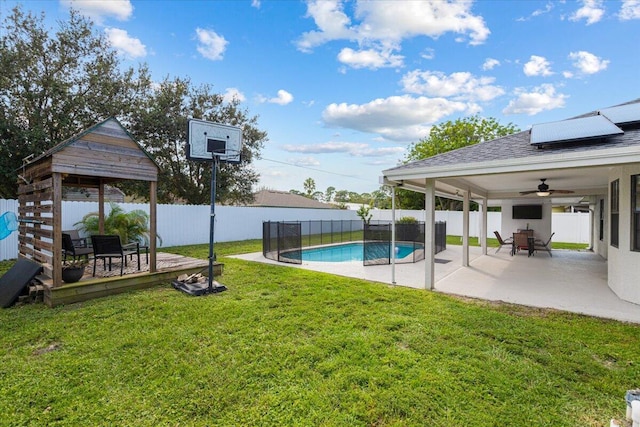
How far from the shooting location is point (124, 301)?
17.1 ft

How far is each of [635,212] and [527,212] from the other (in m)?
9.31

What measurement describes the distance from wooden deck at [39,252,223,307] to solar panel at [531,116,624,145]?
704cm

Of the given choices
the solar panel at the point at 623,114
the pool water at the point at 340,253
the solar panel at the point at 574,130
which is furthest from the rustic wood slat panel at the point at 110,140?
the solar panel at the point at 623,114

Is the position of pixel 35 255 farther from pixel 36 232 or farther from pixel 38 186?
pixel 38 186

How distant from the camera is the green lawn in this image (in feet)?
7.76

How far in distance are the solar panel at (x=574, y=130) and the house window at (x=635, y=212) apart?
3.36ft

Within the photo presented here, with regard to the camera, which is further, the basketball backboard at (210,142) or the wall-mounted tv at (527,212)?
the wall-mounted tv at (527,212)

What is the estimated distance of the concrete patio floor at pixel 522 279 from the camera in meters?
5.18

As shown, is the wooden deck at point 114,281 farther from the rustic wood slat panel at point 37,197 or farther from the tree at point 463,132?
the tree at point 463,132

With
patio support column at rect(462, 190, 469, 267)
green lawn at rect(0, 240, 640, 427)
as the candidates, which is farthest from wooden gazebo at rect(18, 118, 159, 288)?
patio support column at rect(462, 190, 469, 267)

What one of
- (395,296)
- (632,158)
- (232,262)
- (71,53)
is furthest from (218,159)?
(71,53)

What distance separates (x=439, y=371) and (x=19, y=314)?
5.88 m

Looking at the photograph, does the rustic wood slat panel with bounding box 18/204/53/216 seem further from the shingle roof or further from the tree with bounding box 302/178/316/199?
the tree with bounding box 302/178/316/199

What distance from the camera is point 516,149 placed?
5.46 meters
